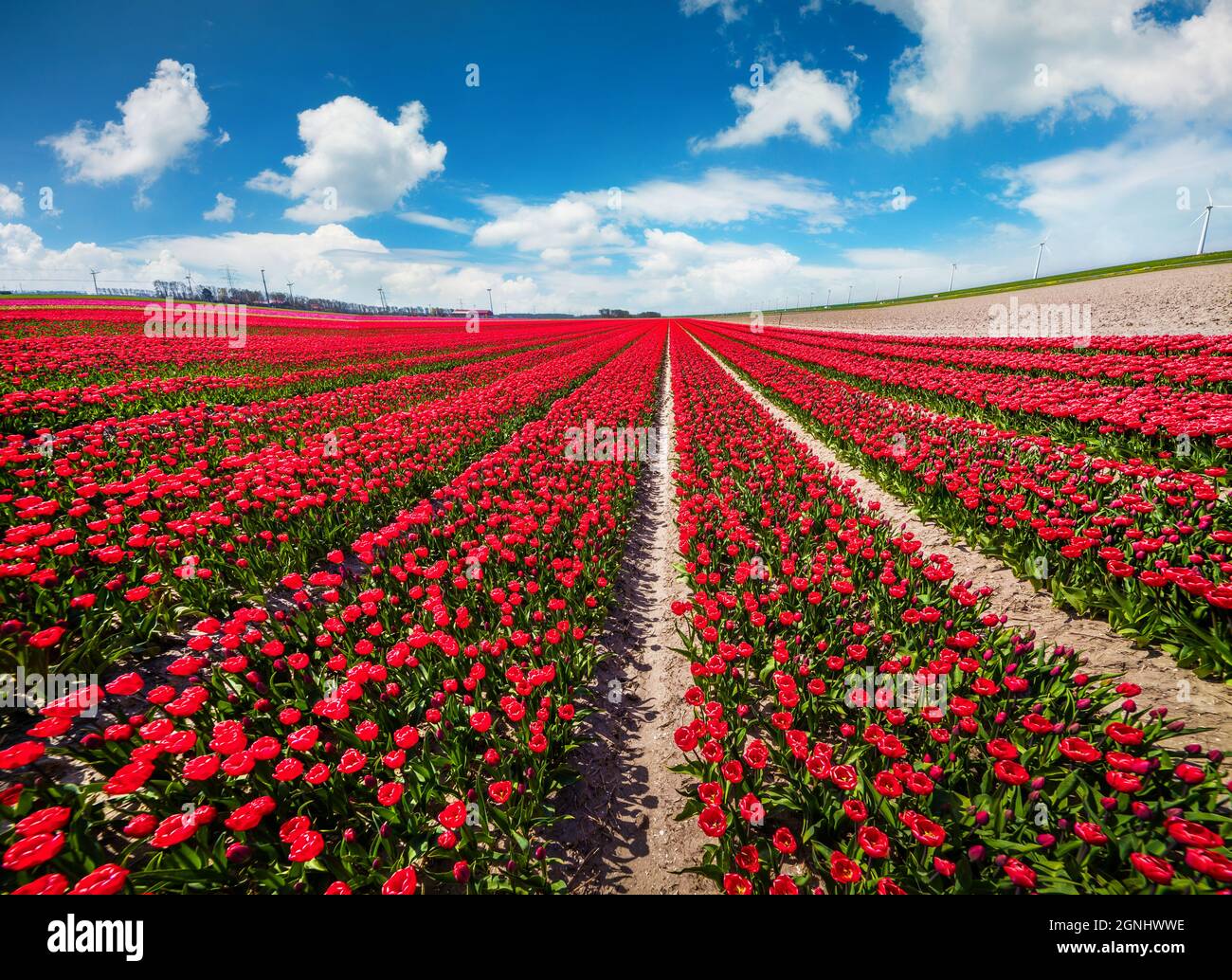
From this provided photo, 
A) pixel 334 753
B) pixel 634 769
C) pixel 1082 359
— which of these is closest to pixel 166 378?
pixel 334 753

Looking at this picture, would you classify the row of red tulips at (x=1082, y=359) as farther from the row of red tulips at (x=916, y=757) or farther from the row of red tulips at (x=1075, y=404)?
the row of red tulips at (x=916, y=757)

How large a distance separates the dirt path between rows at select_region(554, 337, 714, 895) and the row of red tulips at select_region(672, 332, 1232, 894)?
0.79ft

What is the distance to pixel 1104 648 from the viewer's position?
13.9 ft

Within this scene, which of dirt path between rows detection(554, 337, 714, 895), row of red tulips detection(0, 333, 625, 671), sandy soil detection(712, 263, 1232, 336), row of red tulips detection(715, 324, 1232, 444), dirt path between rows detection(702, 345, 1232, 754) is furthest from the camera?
sandy soil detection(712, 263, 1232, 336)

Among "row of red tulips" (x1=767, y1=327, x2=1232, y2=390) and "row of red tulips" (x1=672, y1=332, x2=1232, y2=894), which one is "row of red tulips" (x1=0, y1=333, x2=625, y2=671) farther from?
"row of red tulips" (x1=767, y1=327, x2=1232, y2=390)

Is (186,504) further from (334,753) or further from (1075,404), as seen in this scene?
(1075,404)

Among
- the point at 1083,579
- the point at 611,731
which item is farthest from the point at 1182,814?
the point at 611,731

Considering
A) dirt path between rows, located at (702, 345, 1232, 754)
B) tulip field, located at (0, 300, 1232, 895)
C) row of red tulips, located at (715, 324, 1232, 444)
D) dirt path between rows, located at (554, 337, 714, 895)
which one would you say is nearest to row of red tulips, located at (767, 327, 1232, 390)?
row of red tulips, located at (715, 324, 1232, 444)

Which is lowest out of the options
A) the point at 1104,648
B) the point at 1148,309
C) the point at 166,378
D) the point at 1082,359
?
the point at 1104,648

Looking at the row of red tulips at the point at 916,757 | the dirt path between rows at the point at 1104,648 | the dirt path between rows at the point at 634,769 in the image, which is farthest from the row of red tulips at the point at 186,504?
the dirt path between rows at the point at 1104,648

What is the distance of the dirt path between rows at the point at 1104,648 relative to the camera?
3.42 meters

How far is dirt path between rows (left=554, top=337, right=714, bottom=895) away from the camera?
3.03m

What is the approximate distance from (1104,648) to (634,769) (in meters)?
4.46
